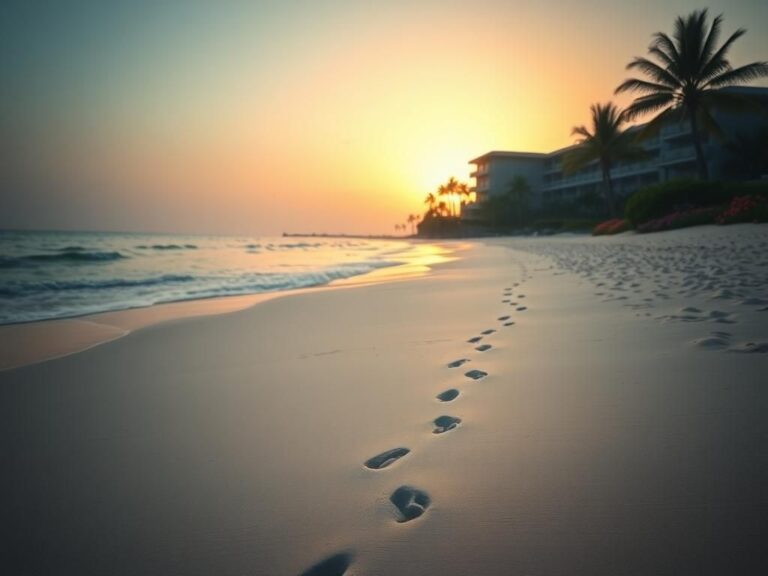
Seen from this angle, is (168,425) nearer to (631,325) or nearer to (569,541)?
(569,541)

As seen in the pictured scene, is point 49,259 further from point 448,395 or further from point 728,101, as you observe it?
point 728,101

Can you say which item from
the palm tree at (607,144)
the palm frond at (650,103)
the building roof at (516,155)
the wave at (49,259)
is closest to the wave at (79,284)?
the wave at (49,259)

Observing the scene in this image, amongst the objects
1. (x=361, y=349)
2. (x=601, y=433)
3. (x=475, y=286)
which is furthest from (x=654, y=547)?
(x=475, y=286)

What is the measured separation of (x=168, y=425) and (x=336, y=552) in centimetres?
121

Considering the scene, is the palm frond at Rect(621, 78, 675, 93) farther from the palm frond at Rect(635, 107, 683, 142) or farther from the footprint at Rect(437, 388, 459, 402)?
the footprint at Rect(437, 388, 459, 402)

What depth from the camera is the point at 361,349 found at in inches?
113

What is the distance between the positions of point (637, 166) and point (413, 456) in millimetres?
46688

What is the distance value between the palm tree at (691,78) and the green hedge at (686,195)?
4.08 m

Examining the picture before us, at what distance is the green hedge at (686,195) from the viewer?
15664mm

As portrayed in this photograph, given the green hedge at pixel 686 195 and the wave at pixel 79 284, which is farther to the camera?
the green hedge at pixel 686 195

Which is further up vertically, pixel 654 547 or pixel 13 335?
pixel 13 335

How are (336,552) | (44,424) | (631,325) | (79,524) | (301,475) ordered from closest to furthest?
(336,552), (79,524), (301,475), (44,424), (631,325)

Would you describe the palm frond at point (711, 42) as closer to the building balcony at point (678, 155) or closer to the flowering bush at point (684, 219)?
the flowering bush at point (684, 219)

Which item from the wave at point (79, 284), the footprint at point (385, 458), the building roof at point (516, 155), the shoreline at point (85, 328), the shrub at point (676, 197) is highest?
the building roof at point (516, 155)
